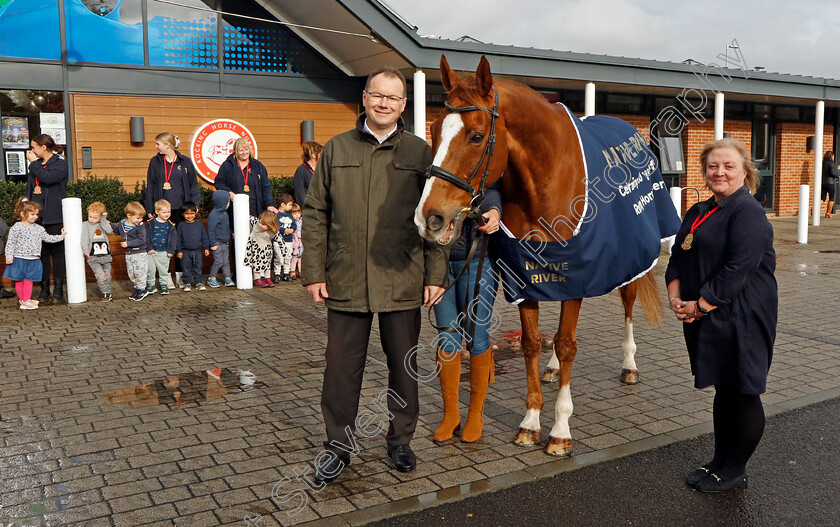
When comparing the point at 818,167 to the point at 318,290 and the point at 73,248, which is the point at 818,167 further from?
the point at 318,290

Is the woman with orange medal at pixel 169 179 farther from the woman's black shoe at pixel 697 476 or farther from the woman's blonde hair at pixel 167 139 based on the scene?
the woman's black shoe at pixel 697 476

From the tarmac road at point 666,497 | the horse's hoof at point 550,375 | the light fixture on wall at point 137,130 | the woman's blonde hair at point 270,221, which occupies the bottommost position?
the tarmac road at point 666,497

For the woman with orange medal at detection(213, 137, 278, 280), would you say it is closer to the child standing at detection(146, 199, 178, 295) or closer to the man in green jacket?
the child standing at detection(146, 199, 178, 295)

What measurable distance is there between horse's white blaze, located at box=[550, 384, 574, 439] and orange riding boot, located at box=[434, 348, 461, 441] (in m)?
0.62

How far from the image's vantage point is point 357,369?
411 centimetres

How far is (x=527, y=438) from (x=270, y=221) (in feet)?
21.3

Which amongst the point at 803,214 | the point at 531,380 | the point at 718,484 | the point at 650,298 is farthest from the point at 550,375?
the point at 803,214

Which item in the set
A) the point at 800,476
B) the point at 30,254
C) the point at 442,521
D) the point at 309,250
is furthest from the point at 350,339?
the point at 30,254

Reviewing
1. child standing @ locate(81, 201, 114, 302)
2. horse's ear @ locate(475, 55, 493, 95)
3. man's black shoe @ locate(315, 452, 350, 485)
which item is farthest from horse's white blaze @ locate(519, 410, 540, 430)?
child standing @ locate(81, 201, 114, 302)

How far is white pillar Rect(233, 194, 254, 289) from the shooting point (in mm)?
10119

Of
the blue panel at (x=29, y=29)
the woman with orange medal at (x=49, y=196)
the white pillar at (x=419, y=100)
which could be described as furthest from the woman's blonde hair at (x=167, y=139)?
the white pillar at (x=419, y=100)

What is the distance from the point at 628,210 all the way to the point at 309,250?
2.10 m

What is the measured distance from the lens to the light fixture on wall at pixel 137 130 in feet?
38.4

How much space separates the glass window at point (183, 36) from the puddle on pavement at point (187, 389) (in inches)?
312
